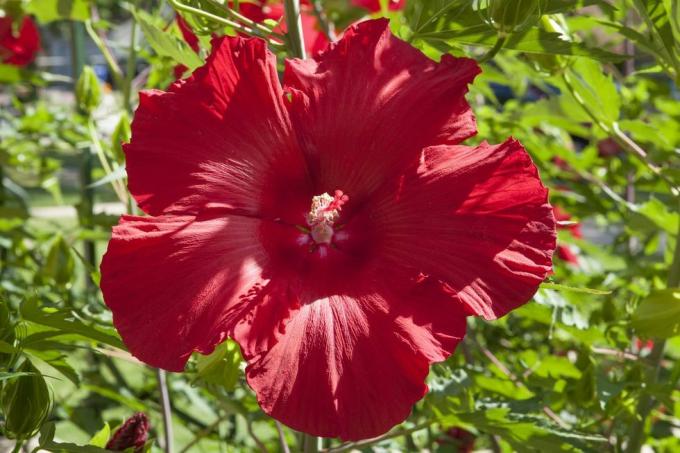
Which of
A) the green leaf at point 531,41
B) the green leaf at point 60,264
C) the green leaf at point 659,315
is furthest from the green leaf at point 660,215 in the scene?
the green leaf at point 60,264

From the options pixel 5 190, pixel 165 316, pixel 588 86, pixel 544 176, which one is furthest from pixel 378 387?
pixel 5 190

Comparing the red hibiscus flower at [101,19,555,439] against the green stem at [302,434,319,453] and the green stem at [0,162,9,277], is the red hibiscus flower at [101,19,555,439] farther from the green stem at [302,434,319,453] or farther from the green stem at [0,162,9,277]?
the green stem at [0,162,9,277]

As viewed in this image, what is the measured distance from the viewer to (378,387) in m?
0.68

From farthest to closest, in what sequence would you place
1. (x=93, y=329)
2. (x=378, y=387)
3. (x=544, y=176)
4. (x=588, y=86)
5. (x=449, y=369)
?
1. (x=544, y=176)
2. (x=588, y=86)
3. (x=449, y=369)
4. (x=93, y=329)
5. (x=378, y=387)

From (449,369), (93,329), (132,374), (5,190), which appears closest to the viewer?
(93,329)

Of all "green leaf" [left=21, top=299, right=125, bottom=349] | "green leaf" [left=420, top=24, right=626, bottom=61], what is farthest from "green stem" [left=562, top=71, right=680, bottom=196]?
"green leaf" [left=21, top=299, right=125, bottom=349]

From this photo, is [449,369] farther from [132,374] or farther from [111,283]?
[132,374]

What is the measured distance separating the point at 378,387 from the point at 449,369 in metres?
0.40

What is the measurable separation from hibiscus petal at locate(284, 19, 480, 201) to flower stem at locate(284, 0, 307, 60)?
9 centimetres

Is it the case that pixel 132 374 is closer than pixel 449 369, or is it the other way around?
pixel 449 369

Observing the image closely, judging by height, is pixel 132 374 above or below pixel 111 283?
below

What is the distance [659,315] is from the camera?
936 millimetres

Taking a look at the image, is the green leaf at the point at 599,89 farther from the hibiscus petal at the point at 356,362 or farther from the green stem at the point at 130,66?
the green stem at the point at 130,66

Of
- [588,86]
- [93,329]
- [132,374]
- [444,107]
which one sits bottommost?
[132,374]
